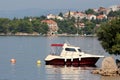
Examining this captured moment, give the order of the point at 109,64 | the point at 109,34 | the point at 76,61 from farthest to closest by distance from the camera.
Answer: the point at 76,61, the point at 109,34, the point at 109,64

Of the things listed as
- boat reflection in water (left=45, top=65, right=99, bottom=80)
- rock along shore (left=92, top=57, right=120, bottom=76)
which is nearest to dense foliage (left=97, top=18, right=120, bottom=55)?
boat reflection in water (left=45, top=65, right=99, bottom=80)

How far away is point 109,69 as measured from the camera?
5553 cm

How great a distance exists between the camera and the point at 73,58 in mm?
70438

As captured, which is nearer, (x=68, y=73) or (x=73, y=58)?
(x=68, y=73)

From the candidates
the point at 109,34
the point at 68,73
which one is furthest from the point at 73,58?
the point at 68,73

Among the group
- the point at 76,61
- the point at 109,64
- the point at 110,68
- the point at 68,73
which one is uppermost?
the point at 109,64

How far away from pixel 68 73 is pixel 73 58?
9.75 metres

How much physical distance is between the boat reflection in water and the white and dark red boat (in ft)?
5.32

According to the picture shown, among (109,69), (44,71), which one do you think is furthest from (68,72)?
(109,69)

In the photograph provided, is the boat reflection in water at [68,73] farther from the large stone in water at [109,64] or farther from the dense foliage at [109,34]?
the dense foliage at [109,34]

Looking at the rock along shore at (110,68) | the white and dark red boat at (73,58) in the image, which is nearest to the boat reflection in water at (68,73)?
the rock along shore at (110,68)

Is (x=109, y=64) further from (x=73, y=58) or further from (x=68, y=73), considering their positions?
(x=73, y=58)

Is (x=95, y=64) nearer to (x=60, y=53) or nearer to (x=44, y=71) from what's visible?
(x=60, y=53)

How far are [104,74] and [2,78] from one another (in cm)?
1026
